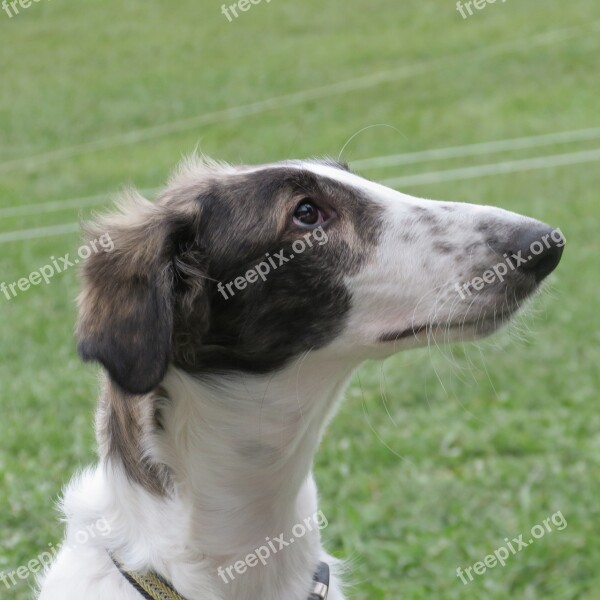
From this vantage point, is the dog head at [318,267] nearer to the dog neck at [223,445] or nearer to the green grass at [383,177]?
the dog neck at [223,445]

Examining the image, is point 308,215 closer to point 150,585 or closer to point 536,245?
point 536,245

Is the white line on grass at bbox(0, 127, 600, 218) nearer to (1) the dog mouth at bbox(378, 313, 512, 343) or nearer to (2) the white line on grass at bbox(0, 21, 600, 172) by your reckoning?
(2) the white line on grass at bbox(0, 21, 600, 172)

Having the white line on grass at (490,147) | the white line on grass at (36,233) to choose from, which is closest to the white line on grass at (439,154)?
the white line on grass at (490,147)

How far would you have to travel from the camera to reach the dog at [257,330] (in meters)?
3.15

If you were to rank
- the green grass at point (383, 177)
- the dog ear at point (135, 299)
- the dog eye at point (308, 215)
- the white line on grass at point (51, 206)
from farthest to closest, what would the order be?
the white line on grass at point (51, 206) → the green grass at point (383, 177) → the dog eye at point (308, 215) → the dog ear at point (135, 299)

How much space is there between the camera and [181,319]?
3.20 metres

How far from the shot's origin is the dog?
10.3 ft

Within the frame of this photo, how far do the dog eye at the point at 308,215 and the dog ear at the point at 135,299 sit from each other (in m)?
0.34

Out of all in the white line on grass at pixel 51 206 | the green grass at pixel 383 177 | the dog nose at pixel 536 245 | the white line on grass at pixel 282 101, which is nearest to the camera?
the dog nose at pixel 536 245

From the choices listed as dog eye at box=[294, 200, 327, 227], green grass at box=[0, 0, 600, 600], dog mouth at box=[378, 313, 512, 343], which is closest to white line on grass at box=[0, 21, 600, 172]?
green grass at box=[0, 0, 600, 600]

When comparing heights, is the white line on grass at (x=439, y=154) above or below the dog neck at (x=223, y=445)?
below

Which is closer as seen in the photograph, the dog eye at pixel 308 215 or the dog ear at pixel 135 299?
the dog ear at pixel 135 299

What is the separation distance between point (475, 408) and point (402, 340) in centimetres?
333

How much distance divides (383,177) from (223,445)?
319 inches
